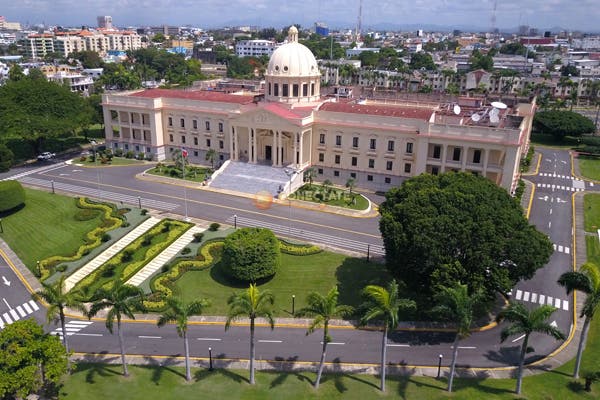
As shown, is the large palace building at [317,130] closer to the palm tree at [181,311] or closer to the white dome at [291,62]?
the white dome at [291,62]

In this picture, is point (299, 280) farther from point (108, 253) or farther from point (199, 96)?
point (199, 96)

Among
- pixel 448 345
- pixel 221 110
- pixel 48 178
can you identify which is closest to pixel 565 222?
pixel 448 345

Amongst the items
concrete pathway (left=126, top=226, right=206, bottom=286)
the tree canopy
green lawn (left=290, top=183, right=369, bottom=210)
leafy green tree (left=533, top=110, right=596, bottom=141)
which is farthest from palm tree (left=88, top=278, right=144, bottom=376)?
leafy green tree (left=533, top=110, right=596, bottom=141)

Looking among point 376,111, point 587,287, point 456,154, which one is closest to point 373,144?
point 376,111

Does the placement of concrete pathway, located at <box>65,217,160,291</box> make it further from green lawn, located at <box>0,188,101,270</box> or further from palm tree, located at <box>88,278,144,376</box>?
palm tree, located at <box>88,278,144,376</box>

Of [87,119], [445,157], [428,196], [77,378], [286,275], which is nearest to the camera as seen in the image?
[77,378]

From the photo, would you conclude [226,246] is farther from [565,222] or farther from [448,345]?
[565,222]
